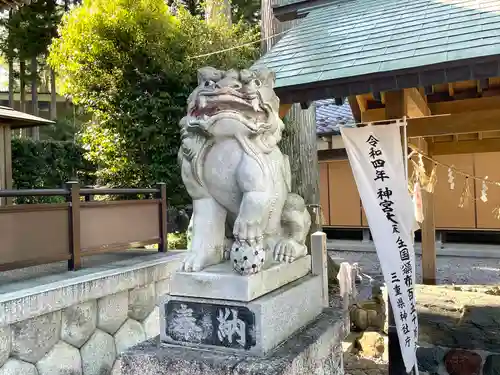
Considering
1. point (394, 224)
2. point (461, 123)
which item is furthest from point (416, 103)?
point (394, 224)

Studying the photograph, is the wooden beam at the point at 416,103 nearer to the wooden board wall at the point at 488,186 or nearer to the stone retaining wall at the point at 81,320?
the stone retaining wall at the point at 81,320

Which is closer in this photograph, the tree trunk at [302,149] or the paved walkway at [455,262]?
the tree trunk at [302,149]

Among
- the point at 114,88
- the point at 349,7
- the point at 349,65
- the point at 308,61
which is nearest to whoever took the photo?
the point at 349,65

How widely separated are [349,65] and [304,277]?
97.5 inches

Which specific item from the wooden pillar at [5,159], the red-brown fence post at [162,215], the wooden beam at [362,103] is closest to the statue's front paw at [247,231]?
the red-brown fence post at [162,215]

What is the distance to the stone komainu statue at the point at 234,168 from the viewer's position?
7.91 feet

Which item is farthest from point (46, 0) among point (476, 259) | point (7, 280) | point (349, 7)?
point (476, 259)

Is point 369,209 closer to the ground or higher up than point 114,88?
closer to the ground

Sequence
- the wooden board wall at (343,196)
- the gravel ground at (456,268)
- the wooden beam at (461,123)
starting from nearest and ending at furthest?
the wooden beam at (461,123) → the gravel ground at (456,268) → the wooden board wall at (343,196)

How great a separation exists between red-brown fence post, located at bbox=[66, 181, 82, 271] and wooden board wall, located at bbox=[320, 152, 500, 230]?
1093 cm

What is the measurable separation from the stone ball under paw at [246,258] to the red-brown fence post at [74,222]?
2.49 metres

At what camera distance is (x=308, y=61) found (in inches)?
193

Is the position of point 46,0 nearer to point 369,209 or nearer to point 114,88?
point 114,88

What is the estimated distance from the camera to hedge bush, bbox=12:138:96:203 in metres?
15.1
